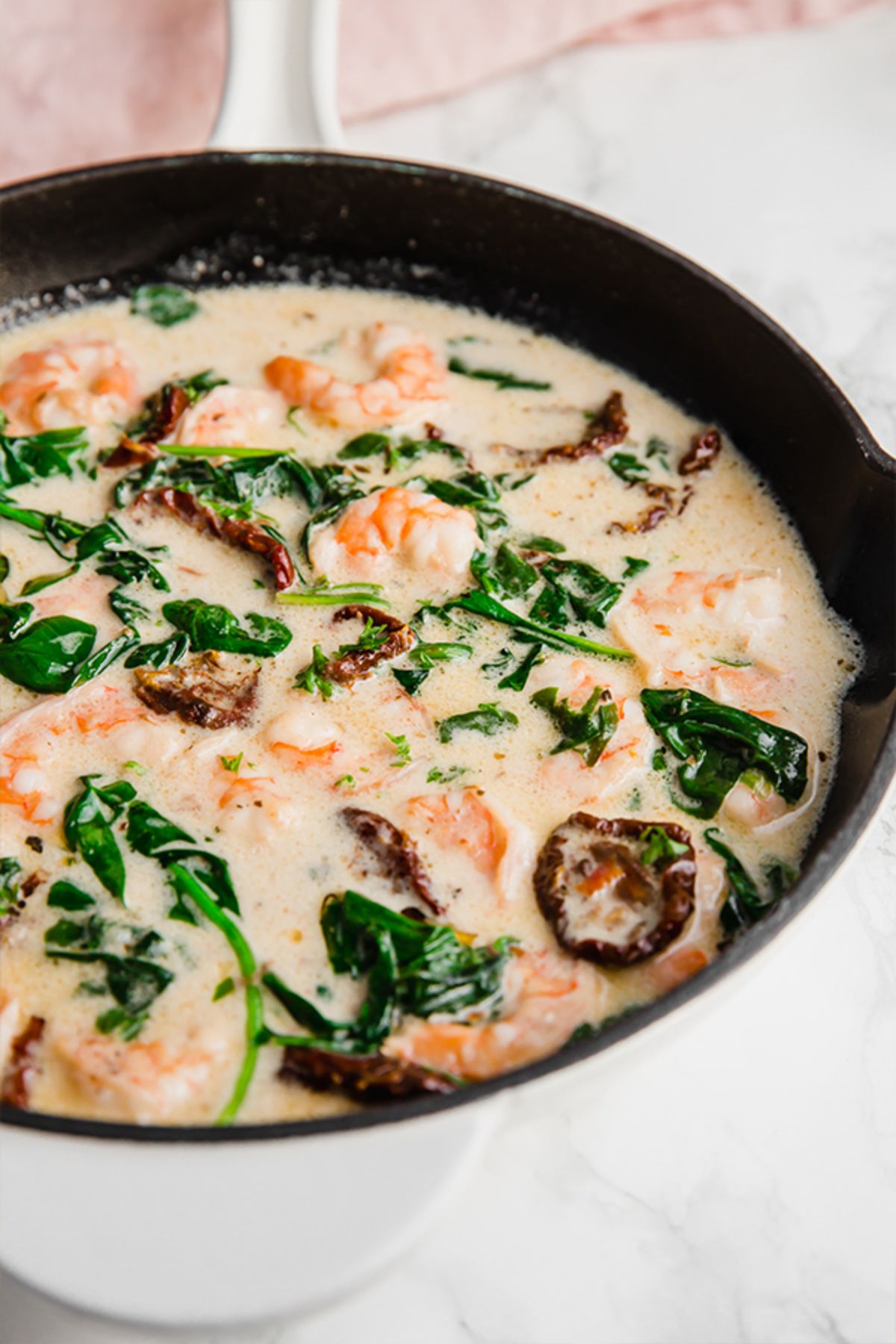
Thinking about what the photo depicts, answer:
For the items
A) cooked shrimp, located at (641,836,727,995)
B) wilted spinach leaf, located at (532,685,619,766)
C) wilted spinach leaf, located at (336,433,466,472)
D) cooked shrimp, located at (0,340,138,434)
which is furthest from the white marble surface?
cooked shrimp, located at (0,340,138,434)

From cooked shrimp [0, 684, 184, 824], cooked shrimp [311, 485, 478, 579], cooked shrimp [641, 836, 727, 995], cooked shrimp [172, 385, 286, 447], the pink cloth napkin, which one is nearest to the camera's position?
cooked shrimp [641, 836, 727, 995]

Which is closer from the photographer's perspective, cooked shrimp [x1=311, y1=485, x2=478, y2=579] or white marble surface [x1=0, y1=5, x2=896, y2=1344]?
white marble surface [x1=0, y1=5, x2=896, y2=1344]

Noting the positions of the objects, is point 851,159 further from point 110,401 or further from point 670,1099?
point 670,1099

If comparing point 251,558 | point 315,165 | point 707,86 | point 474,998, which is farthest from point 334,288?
point 474,998

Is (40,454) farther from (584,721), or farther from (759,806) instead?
(759,806)

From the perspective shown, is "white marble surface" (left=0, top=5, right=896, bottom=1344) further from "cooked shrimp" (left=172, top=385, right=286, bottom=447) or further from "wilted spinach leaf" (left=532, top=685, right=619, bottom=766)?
"cooked shrimp" (left=172, top=385, right=286, bottom=447)

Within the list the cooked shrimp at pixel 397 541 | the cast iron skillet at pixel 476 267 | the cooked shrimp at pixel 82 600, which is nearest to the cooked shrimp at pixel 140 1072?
the cooked shrimp at pixel 82 600
